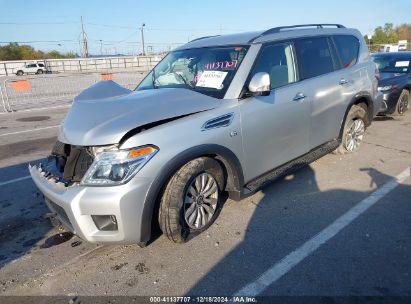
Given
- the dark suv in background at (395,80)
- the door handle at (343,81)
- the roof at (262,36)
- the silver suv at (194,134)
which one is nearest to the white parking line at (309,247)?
the silver suv at (194,134)

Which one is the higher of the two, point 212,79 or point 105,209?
point 212,79

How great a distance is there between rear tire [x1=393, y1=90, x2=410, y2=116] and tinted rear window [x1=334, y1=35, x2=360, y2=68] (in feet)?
12.7

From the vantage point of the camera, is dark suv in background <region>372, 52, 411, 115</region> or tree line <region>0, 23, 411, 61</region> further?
tree line <region>0, 23, 411, 61</region>

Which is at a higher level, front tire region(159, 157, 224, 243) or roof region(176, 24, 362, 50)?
roof region(176, 24, 362, 50)

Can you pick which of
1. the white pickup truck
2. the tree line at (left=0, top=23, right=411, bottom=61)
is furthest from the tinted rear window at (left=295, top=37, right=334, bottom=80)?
the tree line at (left=0, top=23, right=411, bottom=61)

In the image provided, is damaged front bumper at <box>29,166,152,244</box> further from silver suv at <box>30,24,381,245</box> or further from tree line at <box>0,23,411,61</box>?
tree line at <box>0,23,411,61</box>

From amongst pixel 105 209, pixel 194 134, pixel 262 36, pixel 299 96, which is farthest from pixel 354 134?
pixel 105 209

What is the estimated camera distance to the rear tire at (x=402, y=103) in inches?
336

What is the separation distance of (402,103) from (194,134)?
7.73 meters

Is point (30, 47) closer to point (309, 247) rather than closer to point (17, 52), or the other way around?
point (17, 52)

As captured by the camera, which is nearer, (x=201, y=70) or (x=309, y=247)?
(x=309, y=247)

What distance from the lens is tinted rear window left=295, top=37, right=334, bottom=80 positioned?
4282 mm

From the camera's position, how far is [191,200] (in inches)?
129

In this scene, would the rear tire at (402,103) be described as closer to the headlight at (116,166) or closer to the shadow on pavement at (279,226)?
the shadow on pavement at (279,226)
